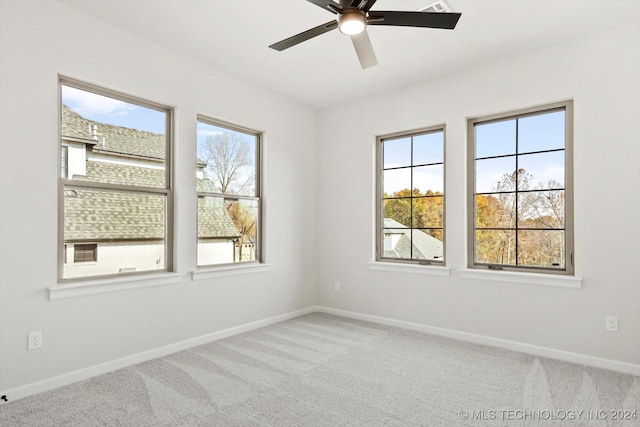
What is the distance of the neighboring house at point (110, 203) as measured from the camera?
2926 millimetres

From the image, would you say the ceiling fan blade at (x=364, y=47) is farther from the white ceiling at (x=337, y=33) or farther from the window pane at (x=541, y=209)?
the window pane at (x=541, y=209)

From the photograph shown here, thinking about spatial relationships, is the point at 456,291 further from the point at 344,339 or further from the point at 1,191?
the point at 1,191

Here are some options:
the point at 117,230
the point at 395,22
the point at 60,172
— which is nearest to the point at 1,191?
the point at 60,172

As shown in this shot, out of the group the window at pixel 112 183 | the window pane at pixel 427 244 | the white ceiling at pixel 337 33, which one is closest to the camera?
the white ceiling at pixel 337 33

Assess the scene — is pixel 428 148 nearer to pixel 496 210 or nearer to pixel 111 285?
pixel 496 210

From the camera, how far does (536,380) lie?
112 inches

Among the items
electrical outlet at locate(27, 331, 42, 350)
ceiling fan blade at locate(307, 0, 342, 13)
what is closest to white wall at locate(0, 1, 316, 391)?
electrical outlet at locate(27, 331, 42, 350)

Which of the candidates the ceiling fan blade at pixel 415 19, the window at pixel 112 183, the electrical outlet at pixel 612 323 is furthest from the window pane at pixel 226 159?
the electrical outlet at pixel 612 323

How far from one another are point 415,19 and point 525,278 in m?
2.49

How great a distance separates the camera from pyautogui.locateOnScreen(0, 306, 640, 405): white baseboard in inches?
105

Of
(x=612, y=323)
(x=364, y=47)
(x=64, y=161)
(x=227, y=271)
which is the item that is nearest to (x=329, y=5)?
(x=364, y=47)

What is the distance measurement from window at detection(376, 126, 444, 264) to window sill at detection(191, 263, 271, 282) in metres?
1.43

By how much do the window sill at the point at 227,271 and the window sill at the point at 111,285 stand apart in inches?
7.7

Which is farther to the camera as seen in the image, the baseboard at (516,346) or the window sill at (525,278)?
the window sill at (525,278)
